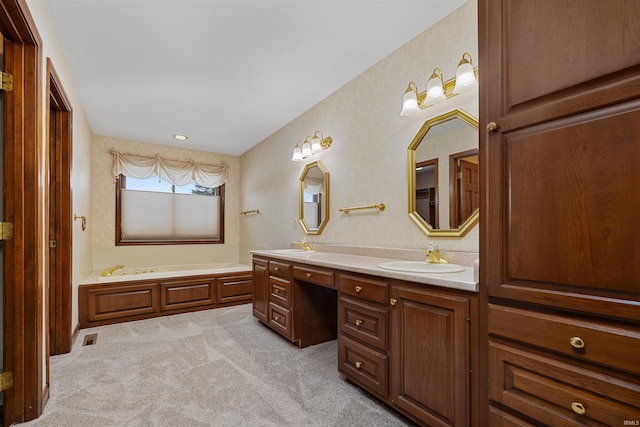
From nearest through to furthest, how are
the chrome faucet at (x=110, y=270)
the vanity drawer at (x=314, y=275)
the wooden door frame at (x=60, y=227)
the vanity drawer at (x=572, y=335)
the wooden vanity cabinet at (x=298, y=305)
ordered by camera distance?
the vanity drawer at (x=572, y=335)
the vanity drawer at (x=314, y=275)
the wooden door frame at (x=60, y=227)
the wooden vanity cabinet at (x=298, y=305)
the chrome faucet at (x=110, y=270)

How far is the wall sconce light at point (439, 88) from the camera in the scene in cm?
177

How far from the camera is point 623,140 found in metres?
0.85

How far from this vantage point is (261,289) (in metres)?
3.05

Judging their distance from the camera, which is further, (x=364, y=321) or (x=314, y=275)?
(x=314, y=275)

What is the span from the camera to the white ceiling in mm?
1896

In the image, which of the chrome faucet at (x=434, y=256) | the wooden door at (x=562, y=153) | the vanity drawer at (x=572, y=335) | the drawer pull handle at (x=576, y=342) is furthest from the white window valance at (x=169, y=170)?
the drawer pull handle at (x=576, y=342)

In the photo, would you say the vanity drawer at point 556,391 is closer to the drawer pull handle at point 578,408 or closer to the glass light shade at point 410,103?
the drawer pull handle at point 578,408

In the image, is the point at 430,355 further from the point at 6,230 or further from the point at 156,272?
the point at 156,272

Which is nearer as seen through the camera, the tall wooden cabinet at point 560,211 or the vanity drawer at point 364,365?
the tall wooden cabinet at point 560,211

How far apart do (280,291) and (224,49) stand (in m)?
2.01

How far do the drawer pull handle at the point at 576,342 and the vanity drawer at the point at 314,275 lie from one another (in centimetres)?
131

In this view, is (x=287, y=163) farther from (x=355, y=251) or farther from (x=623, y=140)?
(x=623, y=140)

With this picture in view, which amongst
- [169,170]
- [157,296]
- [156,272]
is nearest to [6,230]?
[157,296]

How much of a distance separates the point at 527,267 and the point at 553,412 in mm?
460
